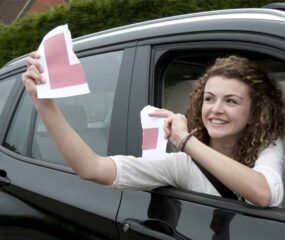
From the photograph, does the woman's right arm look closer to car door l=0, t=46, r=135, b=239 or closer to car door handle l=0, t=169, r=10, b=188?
car door l=0, t=46, r=135, b=239

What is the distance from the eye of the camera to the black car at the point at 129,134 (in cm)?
192

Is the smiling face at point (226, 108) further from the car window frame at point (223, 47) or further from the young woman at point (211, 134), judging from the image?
the car window frame at point (223, 47)

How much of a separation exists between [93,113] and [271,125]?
81 cm

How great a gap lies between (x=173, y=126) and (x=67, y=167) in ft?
2.53

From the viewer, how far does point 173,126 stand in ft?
6.31

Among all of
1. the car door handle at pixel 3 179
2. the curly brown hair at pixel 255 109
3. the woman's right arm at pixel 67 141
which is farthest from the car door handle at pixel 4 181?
the curly brown hair at pixel 255 109

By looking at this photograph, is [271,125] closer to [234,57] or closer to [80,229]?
[234,57]

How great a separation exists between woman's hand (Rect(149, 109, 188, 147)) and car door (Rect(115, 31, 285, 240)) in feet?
0.76

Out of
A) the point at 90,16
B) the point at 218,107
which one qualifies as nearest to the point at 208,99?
the point at 218,107

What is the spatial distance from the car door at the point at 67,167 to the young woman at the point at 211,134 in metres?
0.22

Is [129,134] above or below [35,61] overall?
below

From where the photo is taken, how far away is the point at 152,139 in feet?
6.39

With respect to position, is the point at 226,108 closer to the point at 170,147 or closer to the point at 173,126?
the point at 173,126

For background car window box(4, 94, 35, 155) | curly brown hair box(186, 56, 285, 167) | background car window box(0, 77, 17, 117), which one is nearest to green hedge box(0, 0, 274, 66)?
background car window box(0, 77, 17, 117)
